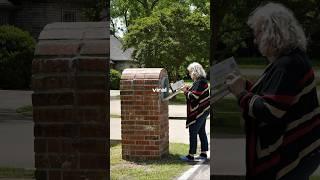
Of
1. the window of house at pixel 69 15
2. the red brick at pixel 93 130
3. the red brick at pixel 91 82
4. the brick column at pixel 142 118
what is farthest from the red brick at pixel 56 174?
the window of house at pixel 69 15

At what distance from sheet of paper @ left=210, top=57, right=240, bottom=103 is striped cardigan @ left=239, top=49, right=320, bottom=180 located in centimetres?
21

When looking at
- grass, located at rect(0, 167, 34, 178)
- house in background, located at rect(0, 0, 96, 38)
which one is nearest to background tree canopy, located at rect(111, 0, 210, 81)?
house in background, located at rect(0, 0, 96, 38)

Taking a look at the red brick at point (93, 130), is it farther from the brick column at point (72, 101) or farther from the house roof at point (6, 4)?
the house roof at point (6, 4)

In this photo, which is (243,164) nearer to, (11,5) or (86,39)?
(86,39)

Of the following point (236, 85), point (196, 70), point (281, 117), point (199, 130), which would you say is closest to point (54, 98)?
point (196, 70)

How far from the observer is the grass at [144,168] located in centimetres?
305

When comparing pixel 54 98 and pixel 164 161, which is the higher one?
pixel 54 98

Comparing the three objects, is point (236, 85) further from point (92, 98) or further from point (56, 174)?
point (56, 174)

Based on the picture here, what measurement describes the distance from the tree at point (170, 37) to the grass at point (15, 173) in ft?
3.23

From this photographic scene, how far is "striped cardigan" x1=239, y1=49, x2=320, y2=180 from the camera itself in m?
2.38

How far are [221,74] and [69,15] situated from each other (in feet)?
3.17

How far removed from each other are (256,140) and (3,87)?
1598mm

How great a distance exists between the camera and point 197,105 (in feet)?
14.2

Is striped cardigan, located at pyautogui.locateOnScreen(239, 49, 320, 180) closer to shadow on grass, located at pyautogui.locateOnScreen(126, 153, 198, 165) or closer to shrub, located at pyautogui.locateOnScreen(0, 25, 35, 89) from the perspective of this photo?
shadow on grass, located at pyautogui.locateOnScreen(126, 153, 198, 165)
